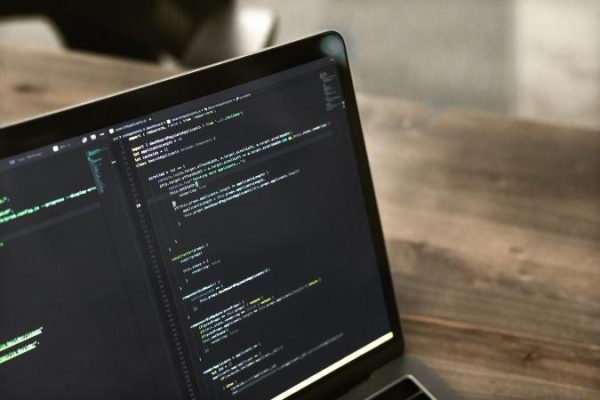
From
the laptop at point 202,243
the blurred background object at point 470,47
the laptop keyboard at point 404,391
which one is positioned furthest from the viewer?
the blurred background object at point 470,47

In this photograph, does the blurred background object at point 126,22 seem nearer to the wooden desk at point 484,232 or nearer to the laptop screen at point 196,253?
the wooden desk at point 484,232

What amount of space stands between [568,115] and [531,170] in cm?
128

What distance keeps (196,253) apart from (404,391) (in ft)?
0.91

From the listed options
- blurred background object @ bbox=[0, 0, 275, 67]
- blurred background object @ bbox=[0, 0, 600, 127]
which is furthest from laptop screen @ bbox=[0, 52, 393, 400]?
blurred background object @ bbox=[0, 0, 600, 127]

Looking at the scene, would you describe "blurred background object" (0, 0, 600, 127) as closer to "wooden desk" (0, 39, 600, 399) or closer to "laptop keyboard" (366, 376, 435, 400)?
"wooden desk" (0, 39, 600, 399)

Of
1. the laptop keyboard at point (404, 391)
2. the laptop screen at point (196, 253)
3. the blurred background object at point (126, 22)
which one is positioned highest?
the blurred background object at point (126, 22)

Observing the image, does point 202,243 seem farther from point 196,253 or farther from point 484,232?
point 484,232

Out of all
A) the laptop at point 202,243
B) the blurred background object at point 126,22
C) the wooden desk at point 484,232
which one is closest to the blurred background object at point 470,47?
the blurred background object at point 126,22

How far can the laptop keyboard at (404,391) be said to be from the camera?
0.79 meters

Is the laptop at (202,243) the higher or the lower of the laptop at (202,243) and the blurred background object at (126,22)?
the lower

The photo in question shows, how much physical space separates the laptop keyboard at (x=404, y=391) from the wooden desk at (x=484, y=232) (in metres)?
0.07

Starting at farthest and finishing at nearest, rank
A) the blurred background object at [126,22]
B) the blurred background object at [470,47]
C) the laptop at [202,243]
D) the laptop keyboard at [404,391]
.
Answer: the blurred background object at [470,47]
the blurred background object at [126,22]
the laptop keyboard at [404,391]
the laptop at [202,243]

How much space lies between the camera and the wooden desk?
2.87ft

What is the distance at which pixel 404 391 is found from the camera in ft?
2.64
